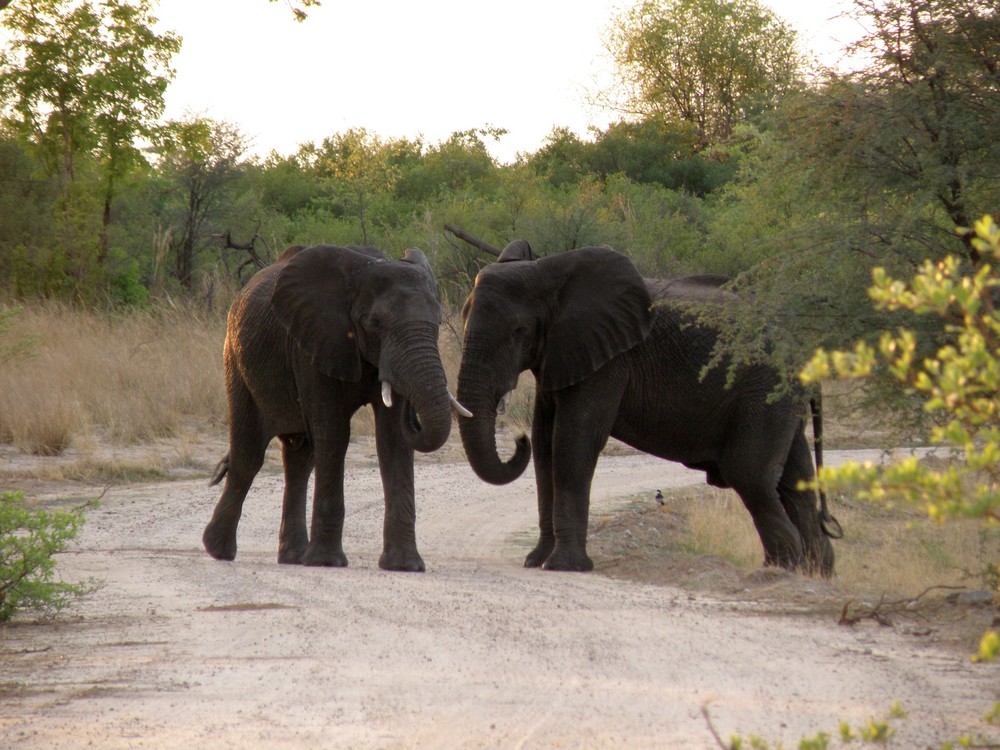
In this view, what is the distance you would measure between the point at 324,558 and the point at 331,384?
3.72 ft

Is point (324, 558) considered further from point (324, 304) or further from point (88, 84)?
point (88, 84)

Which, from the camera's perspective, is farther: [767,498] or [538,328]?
[767,498]

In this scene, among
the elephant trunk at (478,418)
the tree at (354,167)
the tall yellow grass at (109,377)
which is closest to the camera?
the elephant trunk at (478,418)

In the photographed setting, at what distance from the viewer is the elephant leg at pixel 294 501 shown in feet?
31.6

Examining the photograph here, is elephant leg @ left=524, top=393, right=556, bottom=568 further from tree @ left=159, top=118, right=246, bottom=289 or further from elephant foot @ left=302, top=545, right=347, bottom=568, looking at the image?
tree @ left=159, top=118, right=246, bottom=289

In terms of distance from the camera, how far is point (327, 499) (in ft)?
29.8

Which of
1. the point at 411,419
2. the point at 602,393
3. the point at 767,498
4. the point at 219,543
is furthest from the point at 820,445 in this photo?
the point at 219,543

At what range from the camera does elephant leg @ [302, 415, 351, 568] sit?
9.06 meters

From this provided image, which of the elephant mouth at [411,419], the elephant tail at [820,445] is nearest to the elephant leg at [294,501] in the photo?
the elephant mouth at [411,419]

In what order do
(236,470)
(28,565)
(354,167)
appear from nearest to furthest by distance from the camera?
(28,565)
(236,470)
(354,167)

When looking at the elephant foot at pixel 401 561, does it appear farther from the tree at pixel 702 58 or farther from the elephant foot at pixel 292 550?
the tree at pixel 702 58

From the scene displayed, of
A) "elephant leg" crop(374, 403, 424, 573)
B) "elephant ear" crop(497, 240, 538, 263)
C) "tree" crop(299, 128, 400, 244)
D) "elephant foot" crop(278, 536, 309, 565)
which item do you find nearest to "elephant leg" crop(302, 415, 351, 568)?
"elephant leg" crop(374, 403, 424, 573)

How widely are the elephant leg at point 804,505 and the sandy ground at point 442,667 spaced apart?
2.26 meters

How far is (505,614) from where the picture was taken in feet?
22.1
